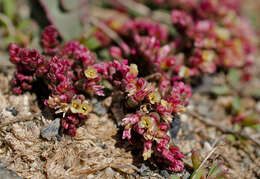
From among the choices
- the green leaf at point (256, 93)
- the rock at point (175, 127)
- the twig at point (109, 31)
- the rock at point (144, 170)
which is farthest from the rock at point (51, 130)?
the green leaf at point (256, 93)

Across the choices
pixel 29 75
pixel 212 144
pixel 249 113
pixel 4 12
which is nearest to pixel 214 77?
pixel 249 113

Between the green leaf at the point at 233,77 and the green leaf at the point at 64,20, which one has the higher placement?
the green leaf at the point at 64,20

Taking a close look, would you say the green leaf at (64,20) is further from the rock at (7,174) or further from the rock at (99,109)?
the rock at (7,174)

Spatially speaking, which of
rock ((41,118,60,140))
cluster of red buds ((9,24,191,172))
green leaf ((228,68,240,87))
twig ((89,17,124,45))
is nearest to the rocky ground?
rock ((41,118,60,140))

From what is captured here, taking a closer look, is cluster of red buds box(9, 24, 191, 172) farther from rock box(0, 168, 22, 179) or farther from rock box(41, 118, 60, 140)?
rock box(0, 168, 22, 179)

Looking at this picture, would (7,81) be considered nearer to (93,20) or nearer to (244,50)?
(93,20)

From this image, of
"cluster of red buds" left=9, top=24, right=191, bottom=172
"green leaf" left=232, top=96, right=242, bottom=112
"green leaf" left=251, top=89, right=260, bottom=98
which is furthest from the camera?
"green leaf" left=251, top=89, right=260, bottom=98
